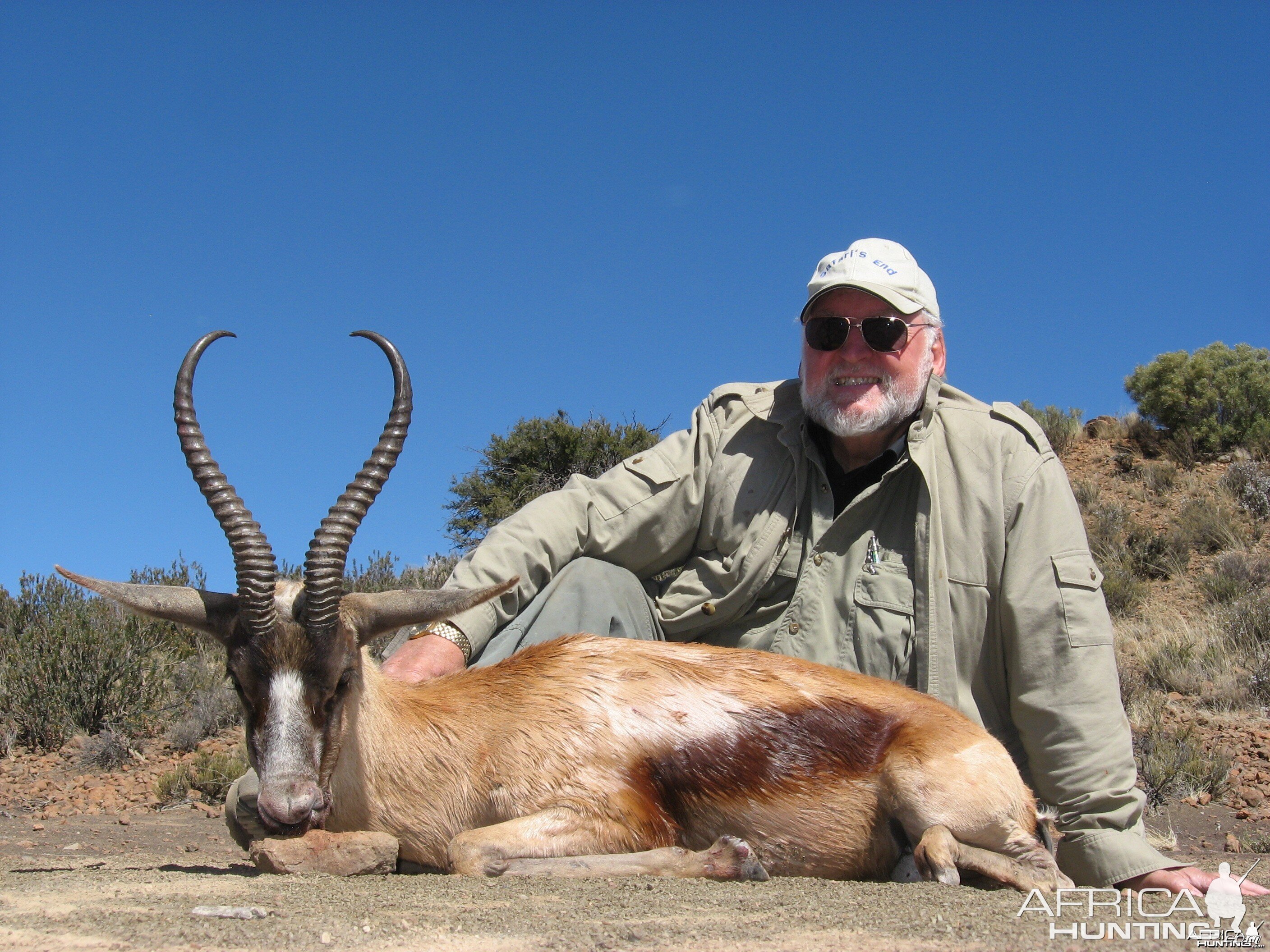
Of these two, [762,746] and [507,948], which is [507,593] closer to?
[762,746]

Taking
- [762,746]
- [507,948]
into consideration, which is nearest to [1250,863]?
[762,746]

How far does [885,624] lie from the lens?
227 inches

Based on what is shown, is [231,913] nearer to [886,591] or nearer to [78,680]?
[886,591]

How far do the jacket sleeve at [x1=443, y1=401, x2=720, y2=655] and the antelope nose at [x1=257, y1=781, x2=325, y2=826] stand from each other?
64.9 inches

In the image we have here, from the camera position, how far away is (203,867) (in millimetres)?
4848

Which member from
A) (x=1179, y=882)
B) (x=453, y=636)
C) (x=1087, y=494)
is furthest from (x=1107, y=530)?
(x=453, y=636)

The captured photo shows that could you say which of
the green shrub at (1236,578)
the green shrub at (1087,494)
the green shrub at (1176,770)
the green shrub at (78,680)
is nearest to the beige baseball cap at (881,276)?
the green shrub at (1176,770)

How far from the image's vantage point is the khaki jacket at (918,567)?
17.5 ft

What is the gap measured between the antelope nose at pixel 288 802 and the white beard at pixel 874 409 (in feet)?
11.3

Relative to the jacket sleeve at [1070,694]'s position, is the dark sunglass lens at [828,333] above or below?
above

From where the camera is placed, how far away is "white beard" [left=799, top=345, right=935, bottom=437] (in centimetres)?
622

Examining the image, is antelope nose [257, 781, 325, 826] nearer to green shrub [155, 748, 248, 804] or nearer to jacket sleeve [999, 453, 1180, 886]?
jacket sleeve [999, 453, 1180, 886]

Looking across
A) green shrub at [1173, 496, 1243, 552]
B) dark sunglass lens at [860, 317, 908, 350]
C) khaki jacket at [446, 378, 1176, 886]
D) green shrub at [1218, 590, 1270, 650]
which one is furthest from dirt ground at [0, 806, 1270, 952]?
green shrub at [1173, 496, 1243, 552]

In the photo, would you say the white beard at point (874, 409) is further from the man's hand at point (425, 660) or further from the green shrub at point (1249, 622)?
the green shrub at point (1249, 622)
